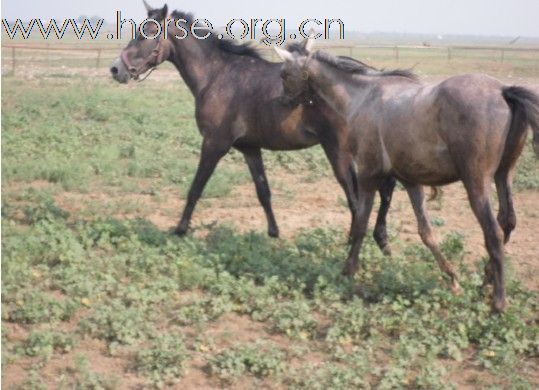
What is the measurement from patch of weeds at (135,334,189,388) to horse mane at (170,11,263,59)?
152 inches

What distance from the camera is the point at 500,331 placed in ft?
15.7

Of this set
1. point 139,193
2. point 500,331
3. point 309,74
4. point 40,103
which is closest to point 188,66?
point 309,74

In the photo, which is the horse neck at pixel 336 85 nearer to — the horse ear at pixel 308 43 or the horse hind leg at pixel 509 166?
the horse ear at pixel 308 43

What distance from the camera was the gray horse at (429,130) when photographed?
4855 millimetres

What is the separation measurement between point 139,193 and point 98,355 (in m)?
4.74

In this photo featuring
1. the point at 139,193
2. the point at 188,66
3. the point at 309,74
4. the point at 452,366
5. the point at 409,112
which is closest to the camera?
the point at 452,366

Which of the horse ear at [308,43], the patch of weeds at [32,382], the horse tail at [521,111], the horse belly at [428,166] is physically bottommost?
the patch of weeds at [32,382]

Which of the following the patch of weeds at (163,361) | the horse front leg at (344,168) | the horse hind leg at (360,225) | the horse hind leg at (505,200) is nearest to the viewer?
the patch of weeds at (163,361)

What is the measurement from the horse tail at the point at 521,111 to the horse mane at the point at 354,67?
3.88ft

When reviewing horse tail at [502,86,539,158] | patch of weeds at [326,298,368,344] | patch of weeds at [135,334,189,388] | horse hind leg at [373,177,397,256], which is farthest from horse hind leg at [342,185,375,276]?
patch of weeds at [135,334,189,388]

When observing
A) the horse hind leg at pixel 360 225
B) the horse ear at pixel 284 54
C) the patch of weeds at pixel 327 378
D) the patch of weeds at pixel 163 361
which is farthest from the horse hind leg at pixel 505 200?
the patch of weeds at pixel 163 361

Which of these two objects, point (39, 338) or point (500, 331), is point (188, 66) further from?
point (500, 331)

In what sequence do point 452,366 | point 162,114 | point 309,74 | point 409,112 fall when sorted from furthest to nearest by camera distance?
point 162,114 < point 309,74 < point 409,112 < point 452,366

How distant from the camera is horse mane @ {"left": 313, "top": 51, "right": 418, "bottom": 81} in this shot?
596 centimetres
